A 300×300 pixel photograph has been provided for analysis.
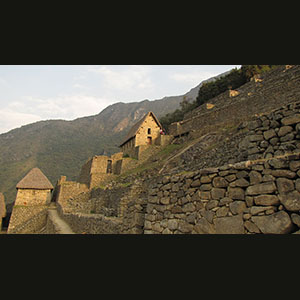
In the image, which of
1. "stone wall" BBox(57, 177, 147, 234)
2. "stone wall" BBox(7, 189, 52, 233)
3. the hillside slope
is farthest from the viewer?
the hillside slope

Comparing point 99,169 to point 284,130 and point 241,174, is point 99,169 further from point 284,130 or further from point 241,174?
point 241,174

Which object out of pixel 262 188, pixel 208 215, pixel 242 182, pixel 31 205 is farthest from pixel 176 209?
pixel 31 205

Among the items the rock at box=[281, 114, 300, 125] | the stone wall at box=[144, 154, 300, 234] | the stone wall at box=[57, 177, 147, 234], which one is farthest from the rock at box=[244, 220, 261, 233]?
the stone wall at box=[57, 177, 147, 234]

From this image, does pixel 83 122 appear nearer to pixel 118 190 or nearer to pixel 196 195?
pixel 118 190

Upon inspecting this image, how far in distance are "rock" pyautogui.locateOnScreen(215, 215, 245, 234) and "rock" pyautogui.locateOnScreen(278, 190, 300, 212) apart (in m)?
0.70

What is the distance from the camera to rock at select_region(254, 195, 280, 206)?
3338 mm

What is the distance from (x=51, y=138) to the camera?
92562mm

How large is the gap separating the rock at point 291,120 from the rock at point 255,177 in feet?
6.87

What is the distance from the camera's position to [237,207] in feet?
12.2

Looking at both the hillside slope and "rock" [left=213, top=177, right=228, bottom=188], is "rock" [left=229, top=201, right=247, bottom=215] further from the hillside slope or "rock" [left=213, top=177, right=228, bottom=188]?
the hillside slope

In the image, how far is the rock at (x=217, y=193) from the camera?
3992mm

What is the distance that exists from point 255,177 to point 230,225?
0.90 metres

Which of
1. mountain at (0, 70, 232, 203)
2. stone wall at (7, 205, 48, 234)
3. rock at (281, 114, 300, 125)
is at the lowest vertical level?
stone wall at (7, 205, 48, 234)

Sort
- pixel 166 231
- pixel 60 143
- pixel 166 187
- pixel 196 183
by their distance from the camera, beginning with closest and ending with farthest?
pixel 196 183 → pixel 166 231 → pixel 166 187 → pixel 60 143
